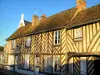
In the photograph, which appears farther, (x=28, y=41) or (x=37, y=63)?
(x=28, y=41)

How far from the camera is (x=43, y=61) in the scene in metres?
19.7

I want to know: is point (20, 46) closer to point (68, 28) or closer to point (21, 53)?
point (21, 53)

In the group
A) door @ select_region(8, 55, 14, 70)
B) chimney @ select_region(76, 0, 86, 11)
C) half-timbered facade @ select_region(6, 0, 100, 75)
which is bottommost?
door @ select_region(8, 55, 14, 70)

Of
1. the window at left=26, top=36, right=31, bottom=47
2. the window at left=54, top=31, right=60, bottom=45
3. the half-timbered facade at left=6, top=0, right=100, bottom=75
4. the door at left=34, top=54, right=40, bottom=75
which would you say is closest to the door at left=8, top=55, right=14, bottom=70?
the half-timbered facade at left=6, top=0, right=100, bottom=75

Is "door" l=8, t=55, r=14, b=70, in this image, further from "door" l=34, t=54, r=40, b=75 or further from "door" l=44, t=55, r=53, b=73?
"door" l=44, t=55, r=53, b=73

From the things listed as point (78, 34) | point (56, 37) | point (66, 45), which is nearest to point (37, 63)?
point (56, 37)

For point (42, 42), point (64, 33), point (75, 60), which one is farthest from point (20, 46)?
point (75, 60)

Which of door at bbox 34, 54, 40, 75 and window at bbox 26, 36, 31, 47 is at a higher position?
window at bbox 26, 36, 31, 47

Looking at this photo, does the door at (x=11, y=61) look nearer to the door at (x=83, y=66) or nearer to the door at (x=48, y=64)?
the door at (x=48, y=64)

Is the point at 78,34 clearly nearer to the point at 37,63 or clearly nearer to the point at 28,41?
the point at 37,63

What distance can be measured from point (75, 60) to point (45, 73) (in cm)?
488

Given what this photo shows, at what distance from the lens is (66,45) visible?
16.8 meters

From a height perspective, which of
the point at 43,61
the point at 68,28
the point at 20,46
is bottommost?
the point at 43,61

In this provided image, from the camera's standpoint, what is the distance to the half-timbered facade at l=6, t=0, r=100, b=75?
A: 46.6ft
